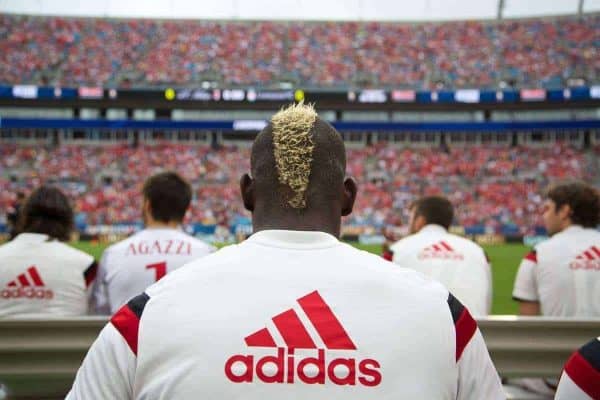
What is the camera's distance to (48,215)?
12.7ft

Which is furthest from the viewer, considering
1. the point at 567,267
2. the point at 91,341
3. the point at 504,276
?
the point at 504,276

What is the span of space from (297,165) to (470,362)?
638 millimetres

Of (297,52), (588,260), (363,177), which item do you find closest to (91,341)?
(588,260)

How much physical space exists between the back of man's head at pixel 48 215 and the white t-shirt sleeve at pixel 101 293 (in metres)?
0.34

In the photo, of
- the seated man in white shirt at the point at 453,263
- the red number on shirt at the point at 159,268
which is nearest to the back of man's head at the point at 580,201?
the seated man in white shirt at the point at 453,263

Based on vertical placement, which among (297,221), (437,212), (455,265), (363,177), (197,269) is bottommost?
(363,177)

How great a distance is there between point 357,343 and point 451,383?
252mm

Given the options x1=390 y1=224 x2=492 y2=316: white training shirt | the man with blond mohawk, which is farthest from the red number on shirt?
the man with blond mohawk

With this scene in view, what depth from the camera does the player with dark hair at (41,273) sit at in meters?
3.55

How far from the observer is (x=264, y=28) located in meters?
42.6

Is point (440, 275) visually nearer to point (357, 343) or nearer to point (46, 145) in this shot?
point (357, 343)

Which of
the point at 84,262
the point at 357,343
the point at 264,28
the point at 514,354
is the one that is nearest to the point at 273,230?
the point at 357,343

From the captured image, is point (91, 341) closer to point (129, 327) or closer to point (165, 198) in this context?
point (165, 198)

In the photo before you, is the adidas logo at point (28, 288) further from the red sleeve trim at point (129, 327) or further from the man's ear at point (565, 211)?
the man's ear at point (565, 211)
